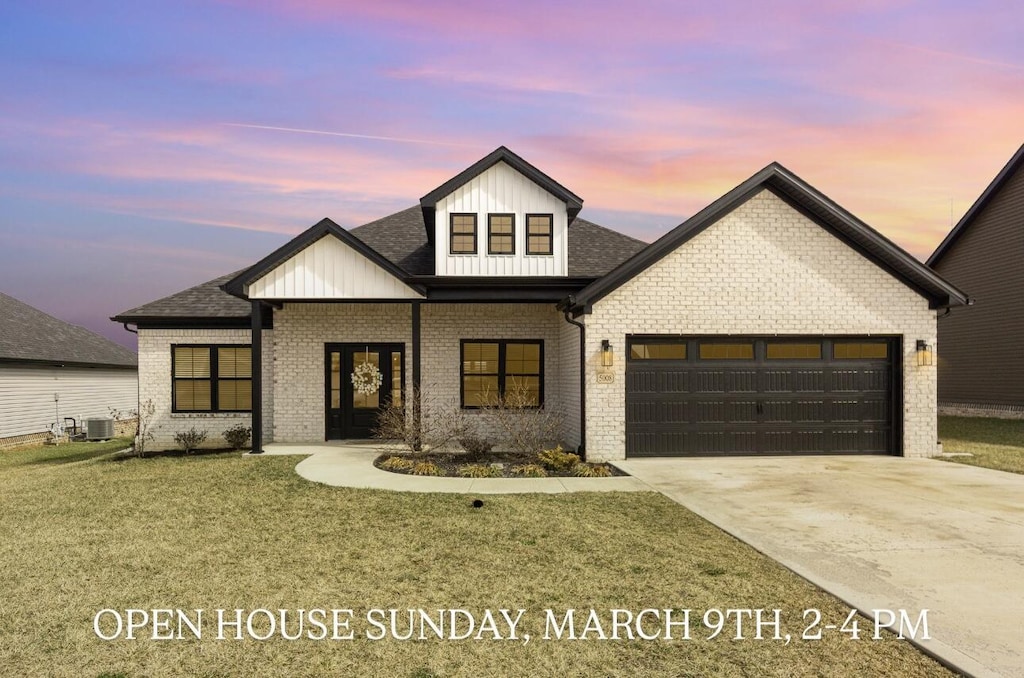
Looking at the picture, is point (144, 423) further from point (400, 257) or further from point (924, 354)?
point (924, 354)

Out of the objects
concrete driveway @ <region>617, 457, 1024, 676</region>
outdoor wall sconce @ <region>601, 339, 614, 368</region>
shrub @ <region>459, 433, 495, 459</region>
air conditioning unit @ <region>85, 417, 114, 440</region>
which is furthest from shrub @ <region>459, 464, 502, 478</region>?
air conditioning unit @ <region>85, 417, 114, 440</region>

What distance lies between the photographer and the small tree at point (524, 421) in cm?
1475

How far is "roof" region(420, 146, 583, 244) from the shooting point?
16.5m

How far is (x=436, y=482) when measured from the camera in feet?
39.2

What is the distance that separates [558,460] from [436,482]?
2.68 m

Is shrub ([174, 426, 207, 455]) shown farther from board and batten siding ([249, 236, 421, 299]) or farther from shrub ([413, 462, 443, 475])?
shrub ([413, 462, 443, 475])

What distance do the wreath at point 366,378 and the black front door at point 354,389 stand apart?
82 mm

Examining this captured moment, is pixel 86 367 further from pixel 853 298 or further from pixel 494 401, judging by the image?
pixel 853 298

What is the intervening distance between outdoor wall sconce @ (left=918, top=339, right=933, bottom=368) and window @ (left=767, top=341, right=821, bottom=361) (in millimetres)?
2228

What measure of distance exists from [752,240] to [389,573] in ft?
38.3

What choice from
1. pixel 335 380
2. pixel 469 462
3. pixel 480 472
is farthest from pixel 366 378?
pixel 480 472

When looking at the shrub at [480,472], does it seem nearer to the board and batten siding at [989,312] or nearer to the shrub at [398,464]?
the shrub at [398,464]

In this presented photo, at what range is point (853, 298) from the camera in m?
15.3

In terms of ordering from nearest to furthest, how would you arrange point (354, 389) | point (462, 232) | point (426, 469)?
point (426, 469) → point (462, 232) → point (354, 389)
